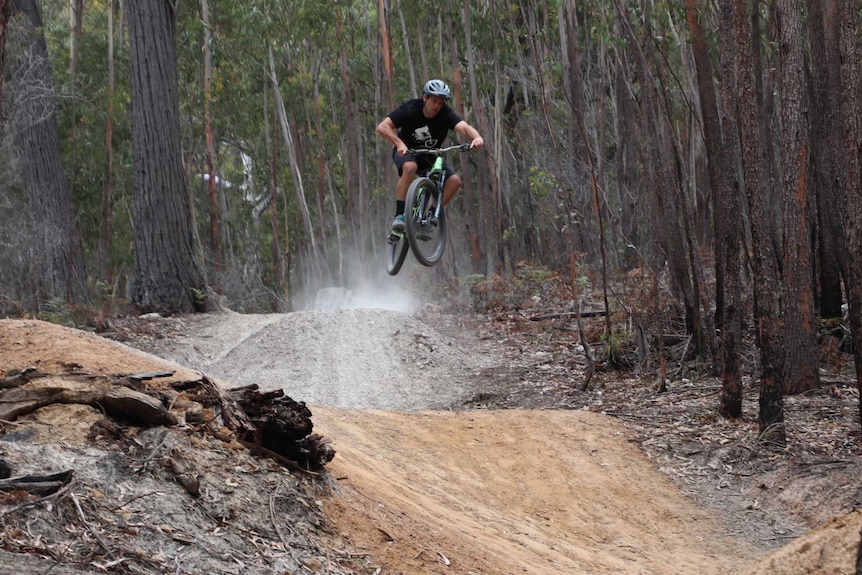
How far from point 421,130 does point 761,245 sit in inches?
136

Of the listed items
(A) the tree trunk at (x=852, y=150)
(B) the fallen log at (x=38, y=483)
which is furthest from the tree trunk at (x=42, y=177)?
(A) the tree trunk at (x=852, y=150)

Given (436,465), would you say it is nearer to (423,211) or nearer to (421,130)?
(423,211)

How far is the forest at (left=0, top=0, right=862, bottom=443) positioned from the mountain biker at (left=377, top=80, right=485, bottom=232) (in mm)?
1521

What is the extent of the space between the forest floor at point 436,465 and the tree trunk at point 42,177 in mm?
3412

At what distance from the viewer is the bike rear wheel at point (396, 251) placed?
9984 millimetres

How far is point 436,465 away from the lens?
9.12 metres

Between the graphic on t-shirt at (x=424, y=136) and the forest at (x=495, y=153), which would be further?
the forest at (x=495, y=153)

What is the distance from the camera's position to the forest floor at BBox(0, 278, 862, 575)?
4797 mm

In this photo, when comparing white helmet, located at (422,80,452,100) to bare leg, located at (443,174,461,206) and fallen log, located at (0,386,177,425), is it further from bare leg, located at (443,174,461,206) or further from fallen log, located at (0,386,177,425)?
fallen log, located at (0,386,177,425)

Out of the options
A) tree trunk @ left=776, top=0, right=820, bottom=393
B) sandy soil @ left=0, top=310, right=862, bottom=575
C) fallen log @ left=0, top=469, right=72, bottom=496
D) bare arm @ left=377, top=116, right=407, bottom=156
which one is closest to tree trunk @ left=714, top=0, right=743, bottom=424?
tree trunk @ left=776, top=0, right=820, bottom=393

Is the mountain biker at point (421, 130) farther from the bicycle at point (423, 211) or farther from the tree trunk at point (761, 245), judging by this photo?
the tree trunk at point (761, 245)

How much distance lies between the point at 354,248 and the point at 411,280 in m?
5.96

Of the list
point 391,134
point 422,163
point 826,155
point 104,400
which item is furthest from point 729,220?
point 104,400

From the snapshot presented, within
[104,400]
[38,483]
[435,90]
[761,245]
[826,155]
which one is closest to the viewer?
[38,483]
